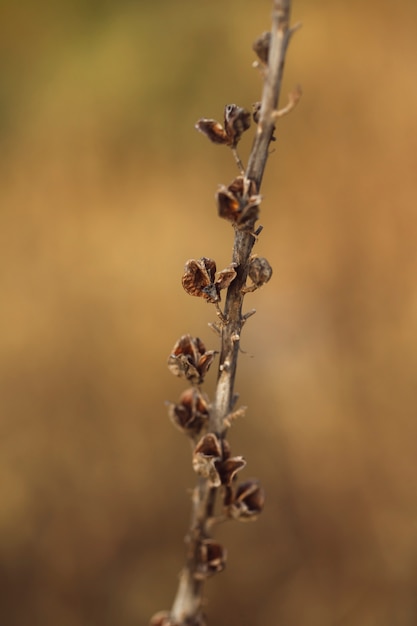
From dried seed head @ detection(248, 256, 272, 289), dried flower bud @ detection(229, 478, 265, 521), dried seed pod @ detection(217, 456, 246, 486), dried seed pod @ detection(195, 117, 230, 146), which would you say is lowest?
dried flower bud @ detection(229, 478, 265, 521)

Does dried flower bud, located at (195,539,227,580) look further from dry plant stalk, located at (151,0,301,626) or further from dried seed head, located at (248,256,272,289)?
dried seed head, located at (248,256,272,289)

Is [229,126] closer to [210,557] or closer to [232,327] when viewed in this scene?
[232,327]

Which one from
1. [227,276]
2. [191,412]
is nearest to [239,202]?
[227,276]

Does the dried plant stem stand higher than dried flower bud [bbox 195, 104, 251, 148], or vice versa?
dried flower bud [bbox 195, 104, 251, 148]

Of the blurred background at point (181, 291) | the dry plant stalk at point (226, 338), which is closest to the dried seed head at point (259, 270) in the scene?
the dry plant stalk at point (226, 338)

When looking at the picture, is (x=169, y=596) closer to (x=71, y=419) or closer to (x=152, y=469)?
(x=152, y=469)

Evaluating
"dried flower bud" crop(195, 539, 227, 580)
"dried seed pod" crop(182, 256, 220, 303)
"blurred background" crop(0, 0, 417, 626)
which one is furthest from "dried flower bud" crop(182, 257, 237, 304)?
"blurred background" crop(0, 0, 417, 626)

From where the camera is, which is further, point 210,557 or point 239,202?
point 210,557
